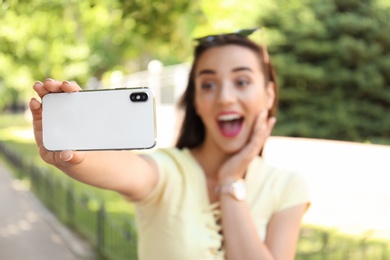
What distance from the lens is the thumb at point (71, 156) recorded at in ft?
4.83

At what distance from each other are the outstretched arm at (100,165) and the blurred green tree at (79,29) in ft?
4.73

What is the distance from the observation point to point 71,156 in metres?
1.49

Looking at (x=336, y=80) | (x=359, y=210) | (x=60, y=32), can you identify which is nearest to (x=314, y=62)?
(x=336, y=80)

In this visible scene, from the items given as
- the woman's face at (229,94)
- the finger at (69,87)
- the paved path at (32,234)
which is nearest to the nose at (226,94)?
the woman's face at (229,94)

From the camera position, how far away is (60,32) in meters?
7.52

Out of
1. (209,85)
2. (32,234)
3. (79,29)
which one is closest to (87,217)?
(32,234)

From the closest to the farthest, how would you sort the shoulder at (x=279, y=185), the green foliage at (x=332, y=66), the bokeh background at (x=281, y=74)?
the shoulder at (x=279, y=185), the bokeh background at (x=281, y=74), the green foliage at (x=332, y=66)

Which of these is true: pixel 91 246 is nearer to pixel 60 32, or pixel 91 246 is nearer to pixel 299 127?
pixel 60 32

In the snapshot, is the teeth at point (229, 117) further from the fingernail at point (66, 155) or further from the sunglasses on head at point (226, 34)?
the fingernail at point (66, 155)

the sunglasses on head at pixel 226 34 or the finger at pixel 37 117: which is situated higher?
the sunglasses on head at pixel 226 34

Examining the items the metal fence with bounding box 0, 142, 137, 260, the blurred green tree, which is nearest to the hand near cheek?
the blurred green tree

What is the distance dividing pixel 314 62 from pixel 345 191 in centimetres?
808

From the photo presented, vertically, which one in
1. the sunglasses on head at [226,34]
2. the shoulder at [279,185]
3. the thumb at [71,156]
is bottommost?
the shoulder at [279,185]

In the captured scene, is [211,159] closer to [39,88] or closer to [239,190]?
[239,190]
